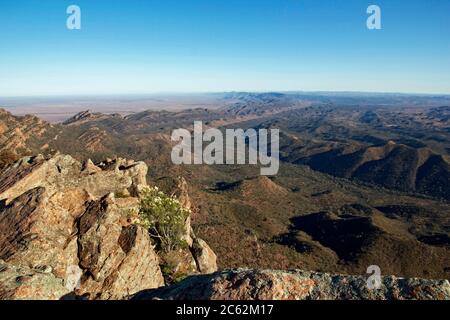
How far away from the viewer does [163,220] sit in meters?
48.8

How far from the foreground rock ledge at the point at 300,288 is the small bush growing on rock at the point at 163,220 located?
99.1 feet

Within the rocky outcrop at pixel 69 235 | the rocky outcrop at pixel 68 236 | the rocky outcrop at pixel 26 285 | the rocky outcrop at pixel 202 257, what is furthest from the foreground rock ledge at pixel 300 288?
the rocky outcrop at pixel 202 257

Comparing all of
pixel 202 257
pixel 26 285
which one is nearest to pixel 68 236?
pixel 26 285

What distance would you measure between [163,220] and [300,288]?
33.2 metres

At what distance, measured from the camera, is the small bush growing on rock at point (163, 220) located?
159 ft

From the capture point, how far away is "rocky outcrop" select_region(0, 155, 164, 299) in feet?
94.5

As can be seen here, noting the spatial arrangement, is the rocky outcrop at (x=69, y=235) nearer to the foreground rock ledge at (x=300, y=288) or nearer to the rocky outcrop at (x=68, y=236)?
the rocky outcrop at (x=68, y=236)

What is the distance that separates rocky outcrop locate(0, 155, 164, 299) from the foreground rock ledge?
31.3 feet

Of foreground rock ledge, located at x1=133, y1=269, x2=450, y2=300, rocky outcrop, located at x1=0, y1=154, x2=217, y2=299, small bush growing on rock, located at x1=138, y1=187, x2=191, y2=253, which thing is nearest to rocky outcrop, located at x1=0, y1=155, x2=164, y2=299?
rocky outcrop, located at x1=0, y1=154, x2=217, y2=299

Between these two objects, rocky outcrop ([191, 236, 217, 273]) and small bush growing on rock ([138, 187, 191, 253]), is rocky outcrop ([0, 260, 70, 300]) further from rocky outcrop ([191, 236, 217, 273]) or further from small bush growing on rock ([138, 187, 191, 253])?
rocky outcrop ([191, 236, 217, 273])

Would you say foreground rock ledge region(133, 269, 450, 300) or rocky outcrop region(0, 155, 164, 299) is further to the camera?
rocky outcrop region(0, 155, 164, 299)
